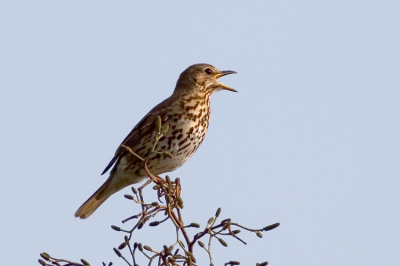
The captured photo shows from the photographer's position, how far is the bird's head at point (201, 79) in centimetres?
894

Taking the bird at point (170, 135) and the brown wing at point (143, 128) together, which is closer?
the bird at point (170, 135)

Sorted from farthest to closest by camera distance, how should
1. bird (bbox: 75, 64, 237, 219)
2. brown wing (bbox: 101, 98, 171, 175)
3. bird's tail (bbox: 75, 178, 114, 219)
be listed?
bird's tail (bbox: 75, 178, 114, 219), brown wing (bbox: 101, 98, 171, 175), bird (bbox: 75, 64, 237, 219)

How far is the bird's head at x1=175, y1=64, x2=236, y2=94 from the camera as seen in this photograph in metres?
8.94

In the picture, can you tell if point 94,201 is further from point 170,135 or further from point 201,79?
point 201,79

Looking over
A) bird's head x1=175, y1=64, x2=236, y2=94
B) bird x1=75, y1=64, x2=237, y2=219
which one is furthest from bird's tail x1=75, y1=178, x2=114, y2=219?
bird's head x1=175, y1=64, x2=236, y2=94

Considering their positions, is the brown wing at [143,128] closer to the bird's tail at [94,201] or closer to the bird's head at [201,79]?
the bird's tail at [94,201]

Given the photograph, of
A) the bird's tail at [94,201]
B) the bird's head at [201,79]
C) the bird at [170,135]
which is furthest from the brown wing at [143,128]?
the bird's head at [201,79]

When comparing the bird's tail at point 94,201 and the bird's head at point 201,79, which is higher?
the bird's head at point 201,79

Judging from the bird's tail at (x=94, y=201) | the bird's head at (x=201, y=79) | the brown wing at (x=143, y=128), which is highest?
the bird's head at (x=201, y=79)

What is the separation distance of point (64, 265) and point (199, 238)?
0.89m

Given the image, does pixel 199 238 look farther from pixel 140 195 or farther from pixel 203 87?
pixel 203 87

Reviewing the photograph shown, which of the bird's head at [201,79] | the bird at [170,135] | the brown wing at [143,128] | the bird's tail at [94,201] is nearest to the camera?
the bird at [170,135]

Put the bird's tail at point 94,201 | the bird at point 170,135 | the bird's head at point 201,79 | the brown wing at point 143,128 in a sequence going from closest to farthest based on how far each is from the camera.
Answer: the bird at point 170,135, the brown wing at point 143,128, the bird's tail at point 94,201, the bird's head at point 201,79

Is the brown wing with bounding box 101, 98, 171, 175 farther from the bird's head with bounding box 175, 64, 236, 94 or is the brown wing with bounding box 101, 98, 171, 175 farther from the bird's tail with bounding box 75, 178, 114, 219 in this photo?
the bird's head with bounding box 175, 64, 236, 94
